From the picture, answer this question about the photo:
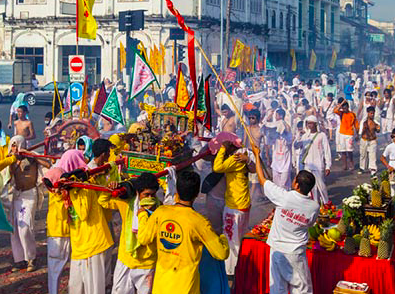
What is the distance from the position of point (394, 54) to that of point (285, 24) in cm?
3965

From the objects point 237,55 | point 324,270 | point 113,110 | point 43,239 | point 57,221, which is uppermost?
point 237,55

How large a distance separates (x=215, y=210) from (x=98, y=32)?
33.0 metres

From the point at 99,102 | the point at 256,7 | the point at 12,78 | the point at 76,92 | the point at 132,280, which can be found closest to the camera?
the point at 132,280

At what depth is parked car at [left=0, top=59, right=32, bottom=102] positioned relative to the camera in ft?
111

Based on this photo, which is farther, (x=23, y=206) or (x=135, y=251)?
(x=23, y=206)

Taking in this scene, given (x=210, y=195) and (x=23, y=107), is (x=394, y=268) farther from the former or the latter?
(x=23, y=107)

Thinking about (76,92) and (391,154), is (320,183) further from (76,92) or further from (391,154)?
(76,92)

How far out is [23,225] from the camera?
8.49m

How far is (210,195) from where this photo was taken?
863 centimetres

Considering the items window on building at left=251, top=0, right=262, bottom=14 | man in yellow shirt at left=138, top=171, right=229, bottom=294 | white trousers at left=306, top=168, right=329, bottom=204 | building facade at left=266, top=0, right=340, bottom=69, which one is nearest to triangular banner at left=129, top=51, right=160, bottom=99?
white trousers at left=306, top=168, right=329, bottom=204

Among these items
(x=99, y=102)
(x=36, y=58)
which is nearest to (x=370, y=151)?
(x=99, y=102)

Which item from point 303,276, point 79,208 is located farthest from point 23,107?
point 303,276

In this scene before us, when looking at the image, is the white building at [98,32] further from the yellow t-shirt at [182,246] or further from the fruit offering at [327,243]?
the yellow t-shirt at [182,246]

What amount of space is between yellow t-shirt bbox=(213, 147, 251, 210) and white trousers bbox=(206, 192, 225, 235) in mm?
275
